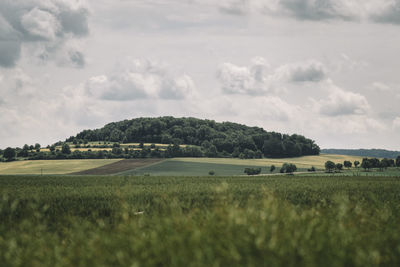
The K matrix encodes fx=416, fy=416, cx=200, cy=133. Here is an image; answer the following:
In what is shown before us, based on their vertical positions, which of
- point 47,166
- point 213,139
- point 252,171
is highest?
point 213,139

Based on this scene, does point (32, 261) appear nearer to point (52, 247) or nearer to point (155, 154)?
point (52, 247)

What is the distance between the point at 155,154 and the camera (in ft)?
450

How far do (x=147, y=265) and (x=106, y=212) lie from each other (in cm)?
1347

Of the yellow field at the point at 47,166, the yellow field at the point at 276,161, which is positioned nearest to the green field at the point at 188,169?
the yellow field at the point at 276,161

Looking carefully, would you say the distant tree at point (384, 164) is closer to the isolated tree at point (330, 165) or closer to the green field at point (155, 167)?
the isolated tree at point (330, 165)

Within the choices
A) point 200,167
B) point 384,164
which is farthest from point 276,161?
point 200,167

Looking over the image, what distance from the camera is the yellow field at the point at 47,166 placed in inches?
4126

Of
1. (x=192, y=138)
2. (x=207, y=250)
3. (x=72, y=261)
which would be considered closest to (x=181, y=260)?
(x=207, y=250)

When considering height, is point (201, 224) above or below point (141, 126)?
below

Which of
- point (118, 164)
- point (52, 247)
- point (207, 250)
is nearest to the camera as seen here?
point (207, 250)

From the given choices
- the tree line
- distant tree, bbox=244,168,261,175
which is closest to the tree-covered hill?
the tree line

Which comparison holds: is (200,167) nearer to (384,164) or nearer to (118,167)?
(118,167)

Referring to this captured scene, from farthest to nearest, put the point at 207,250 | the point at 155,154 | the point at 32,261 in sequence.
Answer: the point at 155,154 < the point at 32,261 < the point at 207,250

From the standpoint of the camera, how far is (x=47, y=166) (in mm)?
111625
